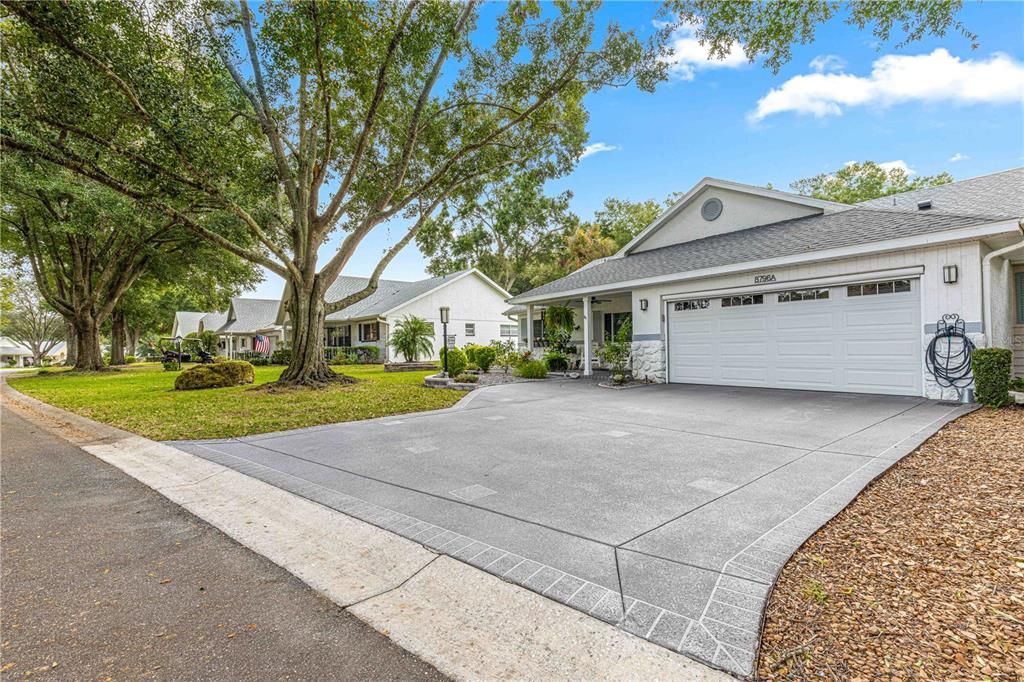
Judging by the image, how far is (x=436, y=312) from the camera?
25438 mm

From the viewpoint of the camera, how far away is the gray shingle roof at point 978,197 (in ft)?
27.1

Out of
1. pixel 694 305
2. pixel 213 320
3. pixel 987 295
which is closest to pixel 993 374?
pixel 987 295

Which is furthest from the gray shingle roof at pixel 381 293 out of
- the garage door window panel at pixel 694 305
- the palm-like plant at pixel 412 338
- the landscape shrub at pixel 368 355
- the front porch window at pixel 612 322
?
the garage door window panel at pixel 694 305

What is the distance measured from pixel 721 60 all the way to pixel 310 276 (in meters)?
11.0

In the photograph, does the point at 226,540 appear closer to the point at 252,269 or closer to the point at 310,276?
the point at 310,276

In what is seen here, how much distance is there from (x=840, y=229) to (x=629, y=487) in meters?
8.62

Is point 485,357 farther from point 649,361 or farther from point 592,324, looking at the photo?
point 649,361

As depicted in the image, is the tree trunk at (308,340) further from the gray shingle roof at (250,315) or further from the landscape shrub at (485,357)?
the gray shingle roof at (250,315)

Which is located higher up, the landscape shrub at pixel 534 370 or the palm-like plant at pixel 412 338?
the palm-like plant at pixel 412 338

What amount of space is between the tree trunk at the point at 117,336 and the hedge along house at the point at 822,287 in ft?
97.1

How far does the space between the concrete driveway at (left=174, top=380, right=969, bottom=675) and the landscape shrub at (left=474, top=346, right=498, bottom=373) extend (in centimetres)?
860

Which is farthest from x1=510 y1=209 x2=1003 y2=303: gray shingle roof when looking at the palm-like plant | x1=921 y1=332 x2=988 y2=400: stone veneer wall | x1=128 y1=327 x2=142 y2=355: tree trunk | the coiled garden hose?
x1=128 y1=327 x2=142 y2=355: tree trunk

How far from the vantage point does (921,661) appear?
1.83m

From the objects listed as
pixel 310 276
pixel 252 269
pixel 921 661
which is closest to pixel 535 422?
pixel 921 661
